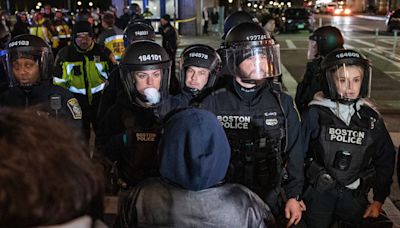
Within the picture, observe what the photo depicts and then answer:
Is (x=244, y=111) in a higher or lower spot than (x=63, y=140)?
lower

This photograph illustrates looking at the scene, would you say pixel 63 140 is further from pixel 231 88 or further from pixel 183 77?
pixel 183 77

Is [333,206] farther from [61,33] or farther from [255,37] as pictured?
[61,33]

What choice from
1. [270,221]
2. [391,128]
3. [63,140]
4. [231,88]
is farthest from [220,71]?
[391,128]

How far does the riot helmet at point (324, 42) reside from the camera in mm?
5512

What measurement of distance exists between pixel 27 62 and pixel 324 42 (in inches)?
123

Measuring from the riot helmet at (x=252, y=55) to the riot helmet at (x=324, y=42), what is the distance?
1864 mm

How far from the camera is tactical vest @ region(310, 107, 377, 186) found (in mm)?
3379

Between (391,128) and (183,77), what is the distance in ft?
16.5

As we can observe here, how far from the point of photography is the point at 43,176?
114 cm

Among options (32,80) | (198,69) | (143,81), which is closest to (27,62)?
(32,80)

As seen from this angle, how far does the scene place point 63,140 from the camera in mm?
1230

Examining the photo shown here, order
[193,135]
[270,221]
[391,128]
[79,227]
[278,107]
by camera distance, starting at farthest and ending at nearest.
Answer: [391,128] → [278,107] → [270,221] → [193,135] → [79,227]

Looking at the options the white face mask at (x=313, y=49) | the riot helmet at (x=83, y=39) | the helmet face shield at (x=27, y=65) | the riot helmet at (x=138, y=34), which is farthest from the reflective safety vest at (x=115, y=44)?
the helmet face shield at (x=27, y=65)

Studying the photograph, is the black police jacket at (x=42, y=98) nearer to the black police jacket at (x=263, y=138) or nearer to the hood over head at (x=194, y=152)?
the black police jacket at (x=263, y=138)
